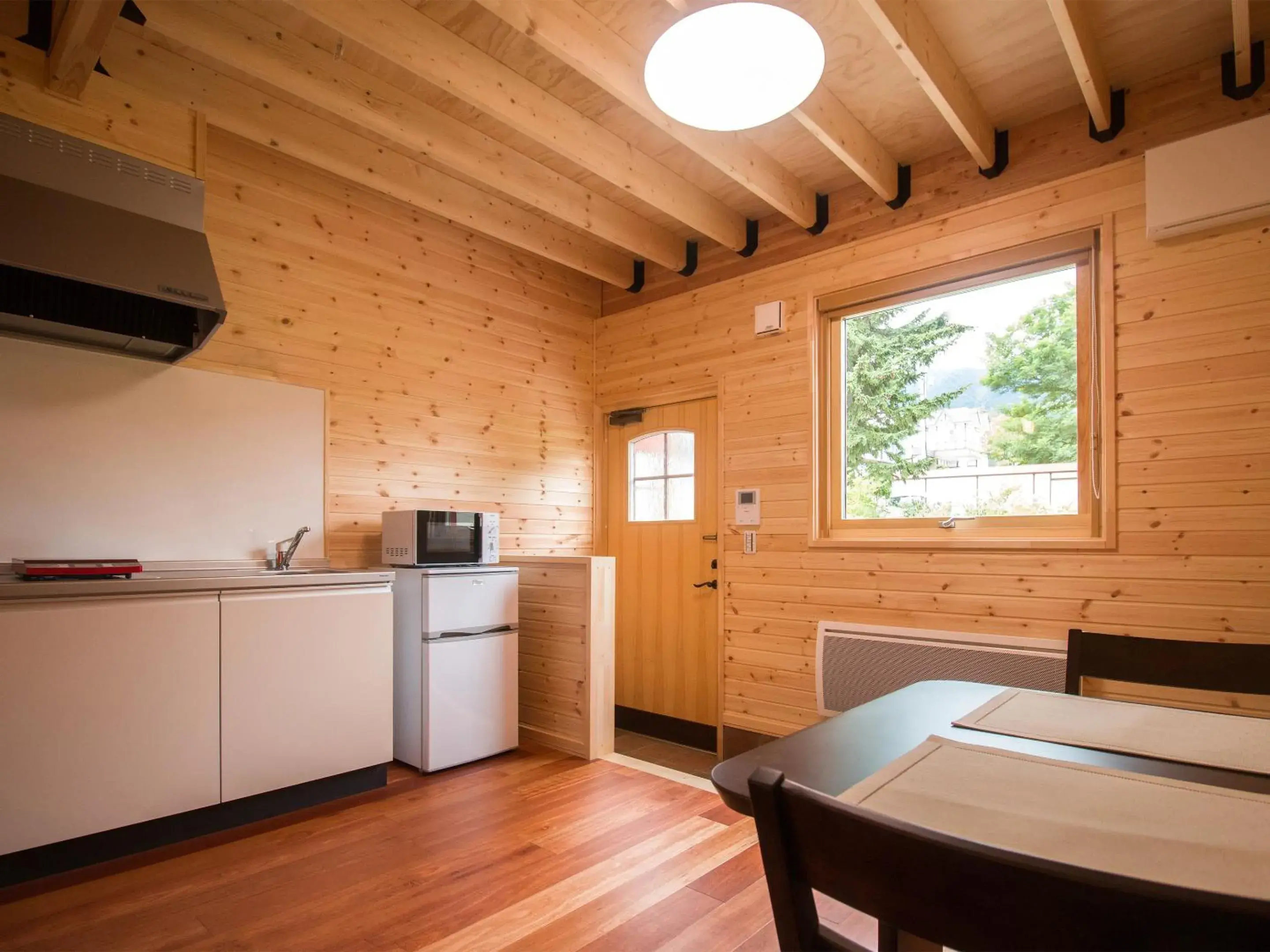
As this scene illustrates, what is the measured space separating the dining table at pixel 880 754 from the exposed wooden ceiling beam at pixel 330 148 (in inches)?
123

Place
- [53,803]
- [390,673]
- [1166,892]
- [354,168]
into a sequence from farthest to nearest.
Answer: [354,168]
[390,673]
[53,803]
[1166,892]

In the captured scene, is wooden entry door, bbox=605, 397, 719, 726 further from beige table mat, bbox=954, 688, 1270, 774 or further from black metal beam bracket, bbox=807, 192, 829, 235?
beige table mat, bbox=954, 688, 1270, 774

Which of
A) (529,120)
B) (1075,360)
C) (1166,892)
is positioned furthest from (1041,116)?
(1166,892)

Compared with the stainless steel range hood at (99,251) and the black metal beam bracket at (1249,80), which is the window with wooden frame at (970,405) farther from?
the stainless steel range hood at (99,251)

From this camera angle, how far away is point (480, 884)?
2197 mm

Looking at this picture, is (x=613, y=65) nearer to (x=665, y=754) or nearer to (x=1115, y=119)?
(x=1115, y=119)

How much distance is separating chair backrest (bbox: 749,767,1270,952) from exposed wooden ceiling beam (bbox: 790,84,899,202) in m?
2.60

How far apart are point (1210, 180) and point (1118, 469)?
1047 mm

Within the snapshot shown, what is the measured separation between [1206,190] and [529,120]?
8.16ft

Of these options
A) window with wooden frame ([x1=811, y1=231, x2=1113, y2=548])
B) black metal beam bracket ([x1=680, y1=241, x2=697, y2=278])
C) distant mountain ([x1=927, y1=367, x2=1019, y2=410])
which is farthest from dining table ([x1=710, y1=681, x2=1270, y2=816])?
black metal beam bracket ([x1=680, y1=241, x2=697, y2=278])

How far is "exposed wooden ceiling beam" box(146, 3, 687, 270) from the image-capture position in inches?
96.8

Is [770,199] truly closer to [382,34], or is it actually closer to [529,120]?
[529,120]

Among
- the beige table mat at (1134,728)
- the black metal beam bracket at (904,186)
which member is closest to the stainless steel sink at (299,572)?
the beige table mat at (1134,728)

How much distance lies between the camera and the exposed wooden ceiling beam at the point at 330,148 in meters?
2.80
